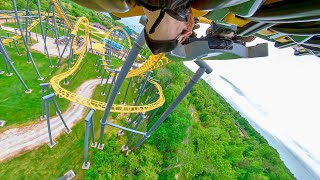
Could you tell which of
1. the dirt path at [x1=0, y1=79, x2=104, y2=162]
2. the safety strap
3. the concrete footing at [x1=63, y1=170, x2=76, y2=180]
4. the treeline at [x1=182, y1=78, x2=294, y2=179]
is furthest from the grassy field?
the safety strap

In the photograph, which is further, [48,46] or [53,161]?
[48,46]

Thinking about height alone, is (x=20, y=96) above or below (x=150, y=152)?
above

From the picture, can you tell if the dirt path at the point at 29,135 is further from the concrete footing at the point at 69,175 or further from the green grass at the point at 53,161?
the concrete footing at the point at 69,175

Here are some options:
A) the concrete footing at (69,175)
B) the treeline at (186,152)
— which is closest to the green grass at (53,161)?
the concrete footing at (69,175)

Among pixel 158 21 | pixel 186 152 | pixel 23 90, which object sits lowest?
pixel 186 152

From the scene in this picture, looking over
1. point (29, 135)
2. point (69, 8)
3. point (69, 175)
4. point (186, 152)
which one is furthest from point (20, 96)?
point (69, 8)

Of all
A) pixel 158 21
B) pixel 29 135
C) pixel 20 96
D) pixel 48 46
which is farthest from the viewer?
pixel 48 46

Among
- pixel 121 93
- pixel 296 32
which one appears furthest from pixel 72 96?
pixel 296 32

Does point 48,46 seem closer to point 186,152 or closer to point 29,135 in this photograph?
point 29,135

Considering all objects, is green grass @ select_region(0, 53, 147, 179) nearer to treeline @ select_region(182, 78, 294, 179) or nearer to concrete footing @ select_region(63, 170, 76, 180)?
concrete footing @ select_region(63, 170, 76, 180)
